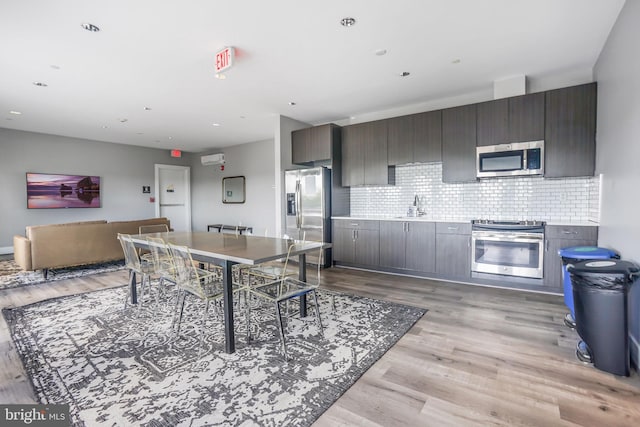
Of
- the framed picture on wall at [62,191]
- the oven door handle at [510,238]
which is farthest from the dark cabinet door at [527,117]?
→ the framed picture on wall at [62,191]

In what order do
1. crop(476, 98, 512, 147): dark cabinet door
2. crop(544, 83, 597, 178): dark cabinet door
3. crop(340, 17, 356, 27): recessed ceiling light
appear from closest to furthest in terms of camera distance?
1. crop(340, 17, 356, 27): recessed ceiling light
2. crop(544, 83, 597, 178): dark cabinet door
3. crop(476, 98, 512, 147): dark cabinet door

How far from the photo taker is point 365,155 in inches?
210

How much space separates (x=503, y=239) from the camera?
13.1 feet

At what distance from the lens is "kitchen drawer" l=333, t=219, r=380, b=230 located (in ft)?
16.5

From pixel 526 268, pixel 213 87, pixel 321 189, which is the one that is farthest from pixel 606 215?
pixel 213 87

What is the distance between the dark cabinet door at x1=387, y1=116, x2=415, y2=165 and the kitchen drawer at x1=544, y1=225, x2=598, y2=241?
2058 millimetres

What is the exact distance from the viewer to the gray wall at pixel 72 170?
6.90 meters

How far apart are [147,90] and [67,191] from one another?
16.7ft

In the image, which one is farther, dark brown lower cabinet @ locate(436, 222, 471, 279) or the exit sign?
dark brown lower cabinet @ locate(436, 222, 471, 279)

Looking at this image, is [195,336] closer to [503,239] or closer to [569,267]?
[569,267]

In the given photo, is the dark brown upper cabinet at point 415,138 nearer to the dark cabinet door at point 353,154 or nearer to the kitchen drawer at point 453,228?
the dark cabinet door at point 353,154

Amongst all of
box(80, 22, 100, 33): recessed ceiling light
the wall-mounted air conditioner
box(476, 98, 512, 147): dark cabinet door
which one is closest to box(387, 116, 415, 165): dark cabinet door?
box(476, 98, 512, 147): dark cabinet door

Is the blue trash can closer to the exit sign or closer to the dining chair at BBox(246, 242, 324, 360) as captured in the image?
the dining chair at BBox(246, 242, 324, 360)

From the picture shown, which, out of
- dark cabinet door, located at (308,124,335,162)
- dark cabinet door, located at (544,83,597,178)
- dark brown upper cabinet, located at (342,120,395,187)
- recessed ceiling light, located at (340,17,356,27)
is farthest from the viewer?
dark cabinet door, located at (308,124,335,162)
